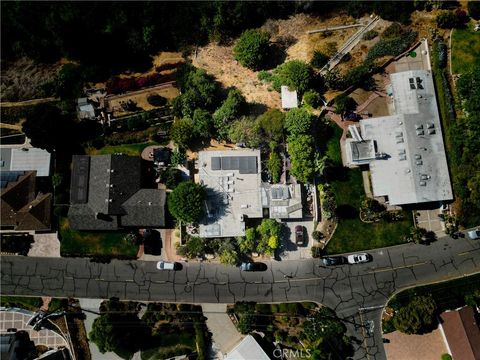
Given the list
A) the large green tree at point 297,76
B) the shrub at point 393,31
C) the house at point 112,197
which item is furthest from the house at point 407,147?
the house at point 112,197

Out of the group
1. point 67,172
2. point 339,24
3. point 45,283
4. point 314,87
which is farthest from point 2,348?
point 339,24

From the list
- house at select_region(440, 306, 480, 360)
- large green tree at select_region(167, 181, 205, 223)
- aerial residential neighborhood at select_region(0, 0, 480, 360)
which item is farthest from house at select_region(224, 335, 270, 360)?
house at select_region(440, 306, 480, 360)

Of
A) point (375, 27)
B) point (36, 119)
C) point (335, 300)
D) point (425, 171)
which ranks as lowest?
point (335, 300)

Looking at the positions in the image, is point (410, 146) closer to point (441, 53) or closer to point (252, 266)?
point (441, 53)

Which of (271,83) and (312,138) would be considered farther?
(271,83)

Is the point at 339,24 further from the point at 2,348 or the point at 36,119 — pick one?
the point at 2,348

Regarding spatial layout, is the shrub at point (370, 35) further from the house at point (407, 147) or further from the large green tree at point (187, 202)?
the large green tree at point (187, 202)
